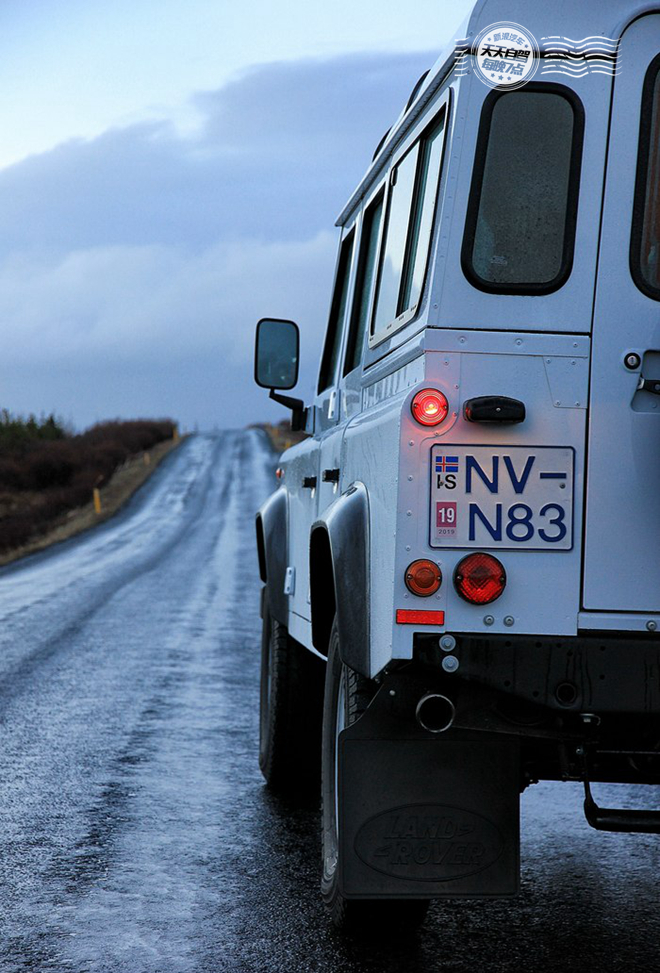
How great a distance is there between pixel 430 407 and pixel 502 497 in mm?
323

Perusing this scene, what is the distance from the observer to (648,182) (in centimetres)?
383

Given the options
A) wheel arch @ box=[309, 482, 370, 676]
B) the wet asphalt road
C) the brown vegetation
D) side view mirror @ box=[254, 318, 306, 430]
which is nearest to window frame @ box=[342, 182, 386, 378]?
side view mirror @ box=[254, 318, 306, 430]

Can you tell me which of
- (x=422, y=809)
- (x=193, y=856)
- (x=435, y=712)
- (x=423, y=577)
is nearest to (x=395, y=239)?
(x=423, y=577)

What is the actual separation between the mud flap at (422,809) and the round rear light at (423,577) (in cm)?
42

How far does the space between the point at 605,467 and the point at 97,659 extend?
29.0 ft

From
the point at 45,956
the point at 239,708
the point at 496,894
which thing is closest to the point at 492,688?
the point at 496,894

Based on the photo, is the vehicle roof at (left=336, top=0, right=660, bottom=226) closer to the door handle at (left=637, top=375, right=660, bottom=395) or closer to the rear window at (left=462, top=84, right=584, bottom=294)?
the rear window at (left=462, top=84, right=584, bottom=294)

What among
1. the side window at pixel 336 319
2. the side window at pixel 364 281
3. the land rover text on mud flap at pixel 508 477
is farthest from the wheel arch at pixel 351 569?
the side window at pixel 336 319

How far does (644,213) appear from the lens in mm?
3820

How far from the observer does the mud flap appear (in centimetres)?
387

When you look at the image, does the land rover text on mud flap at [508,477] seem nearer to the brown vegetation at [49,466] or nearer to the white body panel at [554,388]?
the white body panel at [554,388]

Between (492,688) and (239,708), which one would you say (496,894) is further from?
(239,708)

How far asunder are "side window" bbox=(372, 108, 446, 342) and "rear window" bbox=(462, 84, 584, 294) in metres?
0.17

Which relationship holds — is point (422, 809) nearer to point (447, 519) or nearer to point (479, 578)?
point (479, 578)
